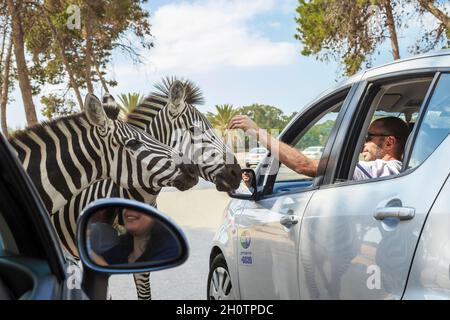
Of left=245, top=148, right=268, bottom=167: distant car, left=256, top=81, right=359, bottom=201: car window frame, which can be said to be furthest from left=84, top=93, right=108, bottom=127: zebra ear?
left=256, top=81, right=359, bottom=201: car window frame

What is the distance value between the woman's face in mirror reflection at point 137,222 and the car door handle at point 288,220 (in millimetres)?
1131

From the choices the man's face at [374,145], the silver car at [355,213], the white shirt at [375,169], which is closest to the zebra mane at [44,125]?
the silver car at [355,213]

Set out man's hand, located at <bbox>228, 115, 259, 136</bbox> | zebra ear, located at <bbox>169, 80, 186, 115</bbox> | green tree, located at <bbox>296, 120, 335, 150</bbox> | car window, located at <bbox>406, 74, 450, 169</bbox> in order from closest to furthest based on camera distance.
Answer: car window, located at <bbox>406, 74, 450, 169</bbox>
green tree, located at <bbox>296, 120, 335, 150</bbox>
man's hand, located at <bbox>228, 115, 259, 136</bbox>
zebra ear, located at <bbox>169, 80, 186, 115</bbox>

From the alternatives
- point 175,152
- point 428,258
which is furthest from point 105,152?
point 428,258

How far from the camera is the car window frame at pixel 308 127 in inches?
95.3

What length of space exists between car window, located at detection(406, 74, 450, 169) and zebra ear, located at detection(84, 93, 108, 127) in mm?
3424

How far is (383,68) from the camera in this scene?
2293 mm

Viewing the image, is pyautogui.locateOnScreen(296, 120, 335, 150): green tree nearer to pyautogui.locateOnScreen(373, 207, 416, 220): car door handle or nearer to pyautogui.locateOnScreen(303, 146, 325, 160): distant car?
pyautogui.locateOnScreen(303, 146, 325, 160): distant car

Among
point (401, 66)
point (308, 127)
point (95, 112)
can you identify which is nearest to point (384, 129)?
point (308, 127)

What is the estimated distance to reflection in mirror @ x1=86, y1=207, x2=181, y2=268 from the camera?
4.06ft

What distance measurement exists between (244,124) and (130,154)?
102 inches
